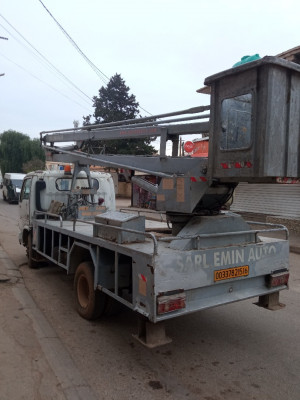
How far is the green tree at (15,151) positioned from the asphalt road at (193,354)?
4719 cm

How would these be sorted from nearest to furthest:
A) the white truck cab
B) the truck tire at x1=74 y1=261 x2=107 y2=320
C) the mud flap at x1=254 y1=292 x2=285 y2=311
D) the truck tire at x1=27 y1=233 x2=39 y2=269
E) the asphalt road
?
the asphalt road < the mud flap at x1=254 y1=292 x2=285 y2=311 < the truck tire at x1=74 y1=261 x2=107 y2=320 < the white truck cab < the truck tire at x1=27 y1=233 x2=39 y2=269

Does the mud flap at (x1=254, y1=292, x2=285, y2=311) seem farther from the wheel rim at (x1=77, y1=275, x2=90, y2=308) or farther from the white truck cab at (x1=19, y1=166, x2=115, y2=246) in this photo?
the white truck cab at (x1=19, y1=166, x2=115, y2=246)

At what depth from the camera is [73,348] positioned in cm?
406

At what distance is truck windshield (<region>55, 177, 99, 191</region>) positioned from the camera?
24.6ft

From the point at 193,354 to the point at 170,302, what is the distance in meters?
1.06

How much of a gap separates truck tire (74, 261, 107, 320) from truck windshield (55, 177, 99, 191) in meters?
2.85

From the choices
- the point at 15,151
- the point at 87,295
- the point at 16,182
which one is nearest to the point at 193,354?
the point at 87,295

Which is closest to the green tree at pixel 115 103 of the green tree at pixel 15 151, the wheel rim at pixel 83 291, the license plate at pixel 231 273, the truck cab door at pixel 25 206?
the green tree at pixel 15 151

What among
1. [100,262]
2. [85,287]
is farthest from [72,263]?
[100,262]

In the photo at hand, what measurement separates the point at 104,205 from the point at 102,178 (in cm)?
61

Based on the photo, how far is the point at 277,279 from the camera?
4.36 meters

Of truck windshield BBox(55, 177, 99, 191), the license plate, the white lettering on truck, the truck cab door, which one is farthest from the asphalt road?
truck windshield BBox(55, 177, 99, 191)

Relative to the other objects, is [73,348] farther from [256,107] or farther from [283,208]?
[283,208]

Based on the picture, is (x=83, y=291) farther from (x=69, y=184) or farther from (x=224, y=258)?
(x=69, y=184)
